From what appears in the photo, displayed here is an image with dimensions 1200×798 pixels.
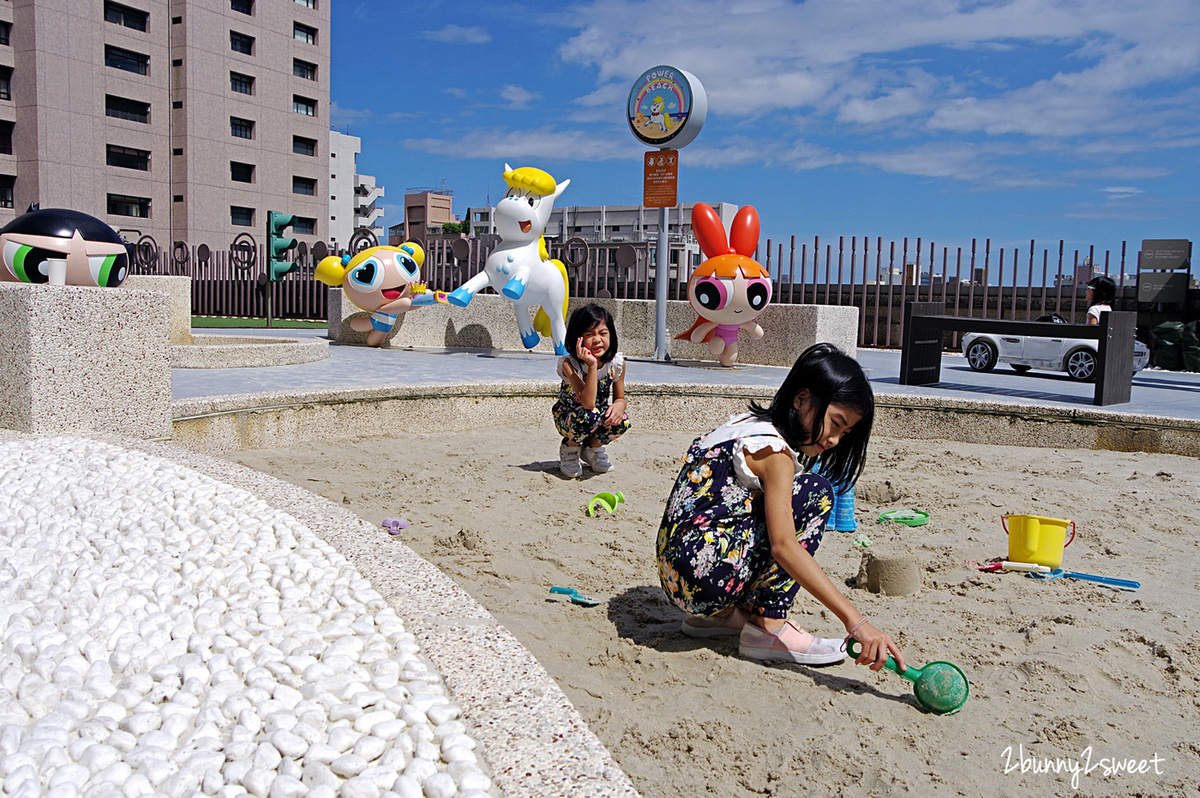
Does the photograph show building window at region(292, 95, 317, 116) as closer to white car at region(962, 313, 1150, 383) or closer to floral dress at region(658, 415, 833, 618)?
white car at region(962, 313, 1150, 383)

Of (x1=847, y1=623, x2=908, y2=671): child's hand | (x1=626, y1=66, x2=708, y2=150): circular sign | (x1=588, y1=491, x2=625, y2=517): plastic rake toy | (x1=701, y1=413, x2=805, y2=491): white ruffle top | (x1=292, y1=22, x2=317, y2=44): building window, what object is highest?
(x1=292, y1=22, x2=317, y2=44): building window

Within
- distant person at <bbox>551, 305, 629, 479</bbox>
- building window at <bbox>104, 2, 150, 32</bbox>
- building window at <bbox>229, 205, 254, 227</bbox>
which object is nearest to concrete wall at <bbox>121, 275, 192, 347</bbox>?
distant person at <bbox>551, 305, 629, 479</bbox>

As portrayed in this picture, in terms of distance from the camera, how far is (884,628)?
319 centimetres

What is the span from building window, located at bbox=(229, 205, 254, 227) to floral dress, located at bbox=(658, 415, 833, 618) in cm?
5357

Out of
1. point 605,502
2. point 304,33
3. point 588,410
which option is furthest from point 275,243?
point 304,33

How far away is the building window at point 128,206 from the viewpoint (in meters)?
46.1

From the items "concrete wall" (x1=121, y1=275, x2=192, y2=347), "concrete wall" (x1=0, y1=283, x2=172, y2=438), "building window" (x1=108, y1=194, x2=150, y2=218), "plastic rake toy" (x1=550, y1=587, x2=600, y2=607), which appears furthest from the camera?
"building window" (x1=108, y1=194, x2=150, y2=218)

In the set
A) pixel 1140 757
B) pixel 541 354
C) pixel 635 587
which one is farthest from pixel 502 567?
pixel 541 354

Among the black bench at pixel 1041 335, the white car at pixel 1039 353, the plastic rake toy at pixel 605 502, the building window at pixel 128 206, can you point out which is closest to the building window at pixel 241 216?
the building window at pixel 128 206

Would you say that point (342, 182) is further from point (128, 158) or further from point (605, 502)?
point (605, 502)

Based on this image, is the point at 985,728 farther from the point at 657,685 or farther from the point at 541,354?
the point at 541,354

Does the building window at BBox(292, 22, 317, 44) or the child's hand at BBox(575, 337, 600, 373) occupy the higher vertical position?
the building window at BBox(292, 22, 317, 44)

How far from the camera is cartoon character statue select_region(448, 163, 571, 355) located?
11117 millimetres

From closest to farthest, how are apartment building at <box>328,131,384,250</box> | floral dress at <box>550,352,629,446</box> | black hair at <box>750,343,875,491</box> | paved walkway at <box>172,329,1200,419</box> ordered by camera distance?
black hair at <box>750,343,875,491</box> < floral dress at <box>550,352,629,446</box> < paved walkway at <box>172,329,1200,419</box> < apartment building at <box>328,131,384,250</box>
